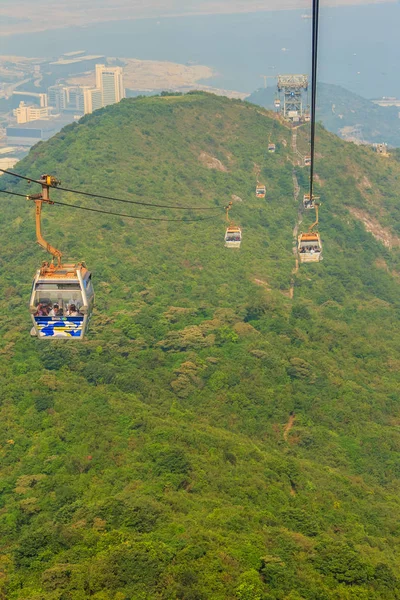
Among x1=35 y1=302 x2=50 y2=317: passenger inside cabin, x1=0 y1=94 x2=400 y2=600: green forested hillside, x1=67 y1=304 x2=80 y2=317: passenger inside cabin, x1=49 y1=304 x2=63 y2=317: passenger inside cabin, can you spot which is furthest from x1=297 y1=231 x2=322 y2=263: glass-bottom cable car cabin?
x1=35 y1=302 x2=50 y2=317: passenger inside cabin

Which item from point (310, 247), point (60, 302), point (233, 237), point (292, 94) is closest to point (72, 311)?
point (60, 302)

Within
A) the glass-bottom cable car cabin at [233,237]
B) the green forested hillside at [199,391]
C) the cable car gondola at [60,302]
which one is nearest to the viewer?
the cable car gondola at [60,302]

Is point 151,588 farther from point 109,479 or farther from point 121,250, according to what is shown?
point 121,250

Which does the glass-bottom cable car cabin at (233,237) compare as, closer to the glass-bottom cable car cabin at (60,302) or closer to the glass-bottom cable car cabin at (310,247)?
the glass-bottom cable car cabin at (310,247)

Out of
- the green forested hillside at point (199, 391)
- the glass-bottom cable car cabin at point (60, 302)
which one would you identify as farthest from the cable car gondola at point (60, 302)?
the green forested hillside at point (199, 391)

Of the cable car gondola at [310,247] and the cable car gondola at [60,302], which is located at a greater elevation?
the cable car gondola at [60,302]

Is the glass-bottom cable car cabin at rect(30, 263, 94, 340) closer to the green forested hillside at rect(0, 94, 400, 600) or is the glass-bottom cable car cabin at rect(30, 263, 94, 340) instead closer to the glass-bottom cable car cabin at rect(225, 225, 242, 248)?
the green forested hillside at rect(0, 94, 400, 600)

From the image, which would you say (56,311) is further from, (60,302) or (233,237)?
(233,237)

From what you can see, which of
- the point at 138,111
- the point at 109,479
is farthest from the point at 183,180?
the point at 109,479
